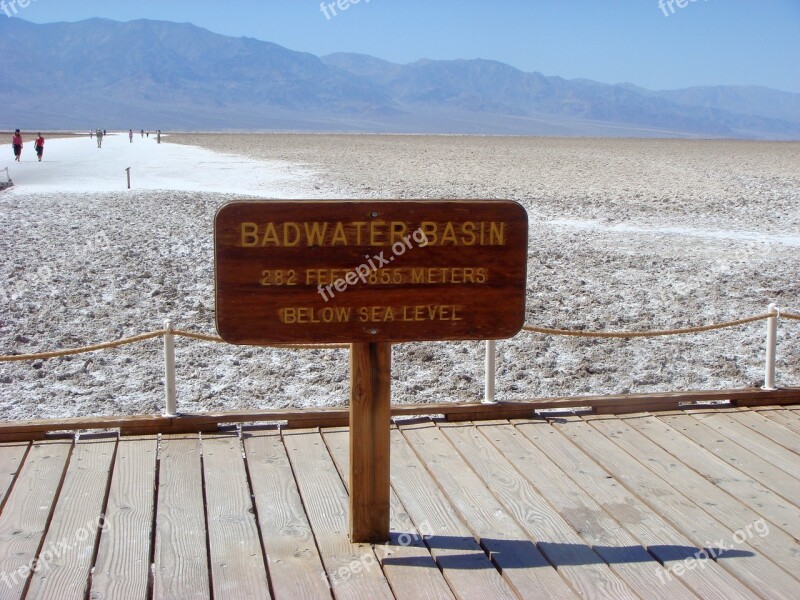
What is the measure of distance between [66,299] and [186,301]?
5.32 ft

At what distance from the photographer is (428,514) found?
4.55m

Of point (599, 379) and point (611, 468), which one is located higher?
point (611, 468)

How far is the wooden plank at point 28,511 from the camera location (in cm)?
386

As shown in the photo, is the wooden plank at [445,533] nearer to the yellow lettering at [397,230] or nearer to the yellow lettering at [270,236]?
the yellow lettering at [397,230]

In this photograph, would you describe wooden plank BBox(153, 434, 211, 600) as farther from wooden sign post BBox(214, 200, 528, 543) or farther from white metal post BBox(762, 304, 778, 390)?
white metal post BBox(762, 304, 778, 390)

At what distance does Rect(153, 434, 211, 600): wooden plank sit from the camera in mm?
3799

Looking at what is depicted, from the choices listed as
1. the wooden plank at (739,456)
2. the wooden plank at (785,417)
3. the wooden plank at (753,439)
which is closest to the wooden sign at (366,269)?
the wooden plank at (739,456)

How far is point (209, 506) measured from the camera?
15.0 ft

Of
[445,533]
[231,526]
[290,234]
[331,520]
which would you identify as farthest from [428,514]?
[290,234]

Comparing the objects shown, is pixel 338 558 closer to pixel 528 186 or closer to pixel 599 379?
pixel 599 379

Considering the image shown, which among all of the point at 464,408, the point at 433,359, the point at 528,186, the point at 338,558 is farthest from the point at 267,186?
the point at 338,558

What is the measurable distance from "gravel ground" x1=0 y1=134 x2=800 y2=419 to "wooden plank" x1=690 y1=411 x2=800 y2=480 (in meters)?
3.11

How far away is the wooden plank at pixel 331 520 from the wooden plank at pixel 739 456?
2.24 m

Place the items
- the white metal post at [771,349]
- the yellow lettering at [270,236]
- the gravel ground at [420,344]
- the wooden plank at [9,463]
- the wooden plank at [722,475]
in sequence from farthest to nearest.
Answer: the gravel ground at [420,344]
the white metal post at [771,349]
the wooden plank at [9,463]
the wooden plank at [722,475]
the yellow lettering at [270,236]
